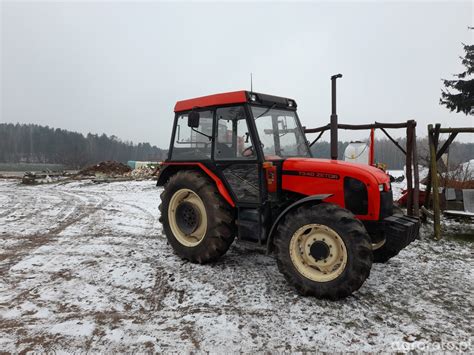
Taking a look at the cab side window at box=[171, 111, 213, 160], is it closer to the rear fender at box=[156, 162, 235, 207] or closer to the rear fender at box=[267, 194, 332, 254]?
the rear fender at box=[156, 162, 235, 207]

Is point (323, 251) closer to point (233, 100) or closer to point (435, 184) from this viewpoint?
point (233, 100)

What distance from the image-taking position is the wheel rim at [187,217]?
4633 millimetres

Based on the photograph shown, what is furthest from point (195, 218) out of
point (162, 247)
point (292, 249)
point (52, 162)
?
point (52, 162)

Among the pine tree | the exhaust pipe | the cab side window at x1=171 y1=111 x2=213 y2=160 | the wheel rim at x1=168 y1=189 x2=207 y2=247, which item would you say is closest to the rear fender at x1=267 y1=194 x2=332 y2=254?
the wheel rim at x1=168 y1=189 x2=207 y2=247

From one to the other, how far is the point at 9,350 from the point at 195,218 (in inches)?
100

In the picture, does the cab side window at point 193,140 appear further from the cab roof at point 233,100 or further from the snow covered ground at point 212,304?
the snow covered ground at point 212,304

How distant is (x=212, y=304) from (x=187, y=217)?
1623 millimetres

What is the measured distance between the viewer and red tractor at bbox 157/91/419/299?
3.43m

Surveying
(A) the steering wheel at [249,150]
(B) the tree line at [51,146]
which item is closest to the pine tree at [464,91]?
(A) the steering wheel at [249,150]

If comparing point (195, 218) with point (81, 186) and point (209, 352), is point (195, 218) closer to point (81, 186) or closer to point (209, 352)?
point (209, 352)

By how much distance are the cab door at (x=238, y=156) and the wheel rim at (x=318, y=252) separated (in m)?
0.77

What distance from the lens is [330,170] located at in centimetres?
373

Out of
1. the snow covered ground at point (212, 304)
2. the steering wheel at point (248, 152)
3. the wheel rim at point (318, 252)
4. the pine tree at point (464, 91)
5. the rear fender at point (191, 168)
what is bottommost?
the snow covered ground at point (212, 304)

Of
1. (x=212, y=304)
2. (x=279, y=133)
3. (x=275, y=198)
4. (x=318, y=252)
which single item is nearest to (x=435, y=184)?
(x=279, y=133)
